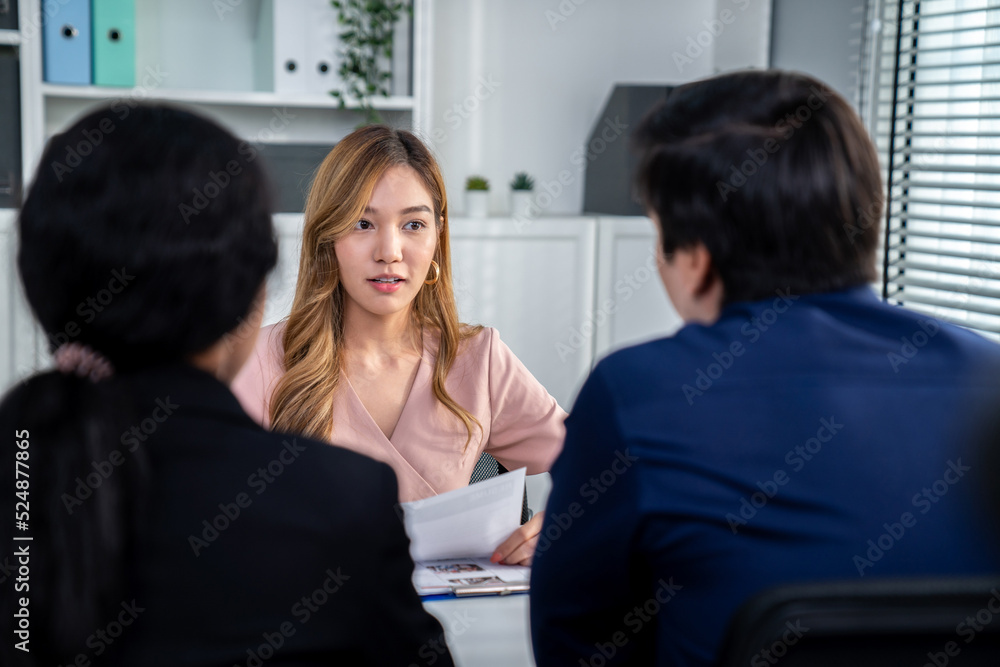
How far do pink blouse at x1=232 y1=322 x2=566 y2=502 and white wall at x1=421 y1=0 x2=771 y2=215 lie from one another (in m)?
1.55

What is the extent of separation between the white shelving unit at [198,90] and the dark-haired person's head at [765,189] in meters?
2.13

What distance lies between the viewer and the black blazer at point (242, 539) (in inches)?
33.0

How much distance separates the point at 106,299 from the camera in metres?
0.85

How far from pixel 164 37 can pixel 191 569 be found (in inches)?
106

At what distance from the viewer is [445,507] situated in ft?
4.74

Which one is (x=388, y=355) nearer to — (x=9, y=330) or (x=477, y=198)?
(x=477, y=198)

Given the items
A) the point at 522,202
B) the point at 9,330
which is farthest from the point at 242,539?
the point at 522,202

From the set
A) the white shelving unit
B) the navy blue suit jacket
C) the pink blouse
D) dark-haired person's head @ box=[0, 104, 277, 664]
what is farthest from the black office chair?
the white shelving unit

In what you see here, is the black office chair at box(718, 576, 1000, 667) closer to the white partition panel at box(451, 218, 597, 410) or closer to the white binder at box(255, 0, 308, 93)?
the white partition panel at box(451, 218, 597, 410)

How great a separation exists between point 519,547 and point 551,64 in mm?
2463

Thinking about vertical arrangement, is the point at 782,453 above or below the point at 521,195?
below

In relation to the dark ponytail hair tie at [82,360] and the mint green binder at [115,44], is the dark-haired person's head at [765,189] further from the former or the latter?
the mint green binder at [115,44]

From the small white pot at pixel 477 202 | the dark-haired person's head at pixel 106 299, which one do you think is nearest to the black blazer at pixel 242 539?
the dark-haired person's head at pixel 106 299

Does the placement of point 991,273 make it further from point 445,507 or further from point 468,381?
point 445,507
